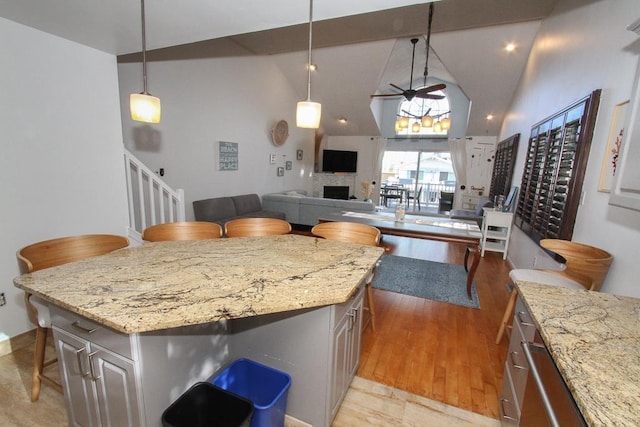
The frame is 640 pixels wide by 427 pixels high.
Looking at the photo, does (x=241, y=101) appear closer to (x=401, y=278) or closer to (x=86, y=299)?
(x=401, y=278)

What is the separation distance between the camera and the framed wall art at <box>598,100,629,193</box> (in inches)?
77.9

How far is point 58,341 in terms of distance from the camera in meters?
1.23

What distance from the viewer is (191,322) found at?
0.96 metres

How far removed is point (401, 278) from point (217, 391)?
2739mm

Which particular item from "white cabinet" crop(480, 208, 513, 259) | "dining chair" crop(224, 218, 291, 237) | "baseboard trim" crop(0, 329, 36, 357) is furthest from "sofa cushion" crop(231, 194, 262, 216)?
"white cabinet" crop(480, 208, 513, 259)

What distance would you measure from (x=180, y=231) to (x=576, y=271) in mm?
2805

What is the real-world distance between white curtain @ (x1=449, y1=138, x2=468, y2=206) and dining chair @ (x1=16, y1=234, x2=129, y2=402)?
26.4 ft

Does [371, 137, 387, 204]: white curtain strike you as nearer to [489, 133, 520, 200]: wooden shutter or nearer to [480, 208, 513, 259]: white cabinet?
[489, 133, 520, 200]: wooden shutter

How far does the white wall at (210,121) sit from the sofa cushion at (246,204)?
18cm

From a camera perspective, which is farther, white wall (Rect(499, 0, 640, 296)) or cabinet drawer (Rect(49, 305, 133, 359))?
white wall (Rect(499, 0, 640, 296))

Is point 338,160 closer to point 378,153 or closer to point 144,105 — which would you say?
point 378,153

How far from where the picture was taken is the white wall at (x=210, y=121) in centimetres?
390

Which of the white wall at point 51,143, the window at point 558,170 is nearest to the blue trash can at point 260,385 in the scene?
the white wall at point 51,143

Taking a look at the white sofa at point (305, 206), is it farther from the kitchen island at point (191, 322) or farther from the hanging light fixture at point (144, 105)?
the hanging light fixture at point (144, 105)
